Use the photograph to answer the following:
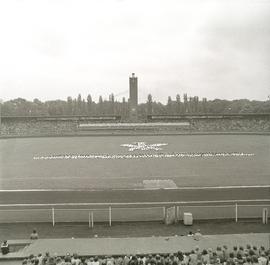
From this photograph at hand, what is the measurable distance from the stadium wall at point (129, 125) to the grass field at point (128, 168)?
1724 centimetres

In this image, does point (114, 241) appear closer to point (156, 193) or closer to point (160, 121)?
point (156, 193)

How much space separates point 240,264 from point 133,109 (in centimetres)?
7329

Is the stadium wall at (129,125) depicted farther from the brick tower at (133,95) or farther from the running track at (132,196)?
the running track at (132,196)

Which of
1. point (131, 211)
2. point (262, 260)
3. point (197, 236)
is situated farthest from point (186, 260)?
point (131, 211)

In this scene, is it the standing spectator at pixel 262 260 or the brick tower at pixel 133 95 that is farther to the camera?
the brick tower at pixel 133 95

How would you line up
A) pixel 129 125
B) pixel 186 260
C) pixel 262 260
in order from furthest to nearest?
pixel 129 125
pixel 186 260
pixel 262 260

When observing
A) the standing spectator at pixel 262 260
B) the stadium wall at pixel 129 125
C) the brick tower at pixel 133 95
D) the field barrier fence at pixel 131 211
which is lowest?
the field barrier fence at pixel 131 211

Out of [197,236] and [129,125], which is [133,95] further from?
[197,236]

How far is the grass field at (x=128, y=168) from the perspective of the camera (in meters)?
30.6

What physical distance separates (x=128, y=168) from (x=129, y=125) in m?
40.3

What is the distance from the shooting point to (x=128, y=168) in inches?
1474

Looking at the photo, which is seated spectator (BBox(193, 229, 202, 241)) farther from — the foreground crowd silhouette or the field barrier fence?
the foreground crowd silhouette

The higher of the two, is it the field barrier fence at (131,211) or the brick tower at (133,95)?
the brick tower at (133,95)

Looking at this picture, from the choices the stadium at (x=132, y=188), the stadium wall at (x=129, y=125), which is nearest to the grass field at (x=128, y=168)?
the stadium at (x=132, y=188)
